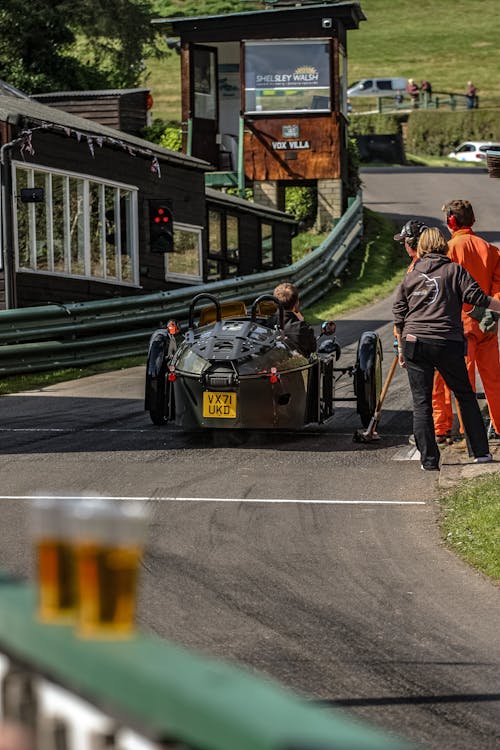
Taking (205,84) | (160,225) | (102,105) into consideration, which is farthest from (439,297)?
(205,84)

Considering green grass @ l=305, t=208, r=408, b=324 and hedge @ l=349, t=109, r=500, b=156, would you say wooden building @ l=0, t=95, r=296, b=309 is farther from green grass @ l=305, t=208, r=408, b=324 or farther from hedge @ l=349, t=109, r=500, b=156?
hedge @ l=349, t=109, r=500, b=156

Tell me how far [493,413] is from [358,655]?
6430mm

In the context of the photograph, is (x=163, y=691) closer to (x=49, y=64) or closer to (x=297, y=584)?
(x=297, y=584)

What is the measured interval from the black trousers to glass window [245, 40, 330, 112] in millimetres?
24662

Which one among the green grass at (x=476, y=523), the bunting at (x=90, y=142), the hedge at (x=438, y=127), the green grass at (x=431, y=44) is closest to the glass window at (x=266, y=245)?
the bunting at (x=90, y=142)

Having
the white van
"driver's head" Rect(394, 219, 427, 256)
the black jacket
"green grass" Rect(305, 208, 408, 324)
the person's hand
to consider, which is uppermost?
"driver's head" Rect(394, 219, 427, 256)

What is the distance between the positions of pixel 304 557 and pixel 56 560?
21.6ft

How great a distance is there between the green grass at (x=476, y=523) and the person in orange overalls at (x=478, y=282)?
58.4 inches

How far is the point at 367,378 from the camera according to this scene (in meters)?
13.9

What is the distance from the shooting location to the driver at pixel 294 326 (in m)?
13.7

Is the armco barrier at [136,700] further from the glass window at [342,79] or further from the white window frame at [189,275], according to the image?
the glass window at [342,79]

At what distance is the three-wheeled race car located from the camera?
43.1 feet

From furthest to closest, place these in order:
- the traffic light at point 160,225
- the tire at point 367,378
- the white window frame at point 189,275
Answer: the white window frame at point 189,275, the traffic light at point 160,225, the tire at point 367,378

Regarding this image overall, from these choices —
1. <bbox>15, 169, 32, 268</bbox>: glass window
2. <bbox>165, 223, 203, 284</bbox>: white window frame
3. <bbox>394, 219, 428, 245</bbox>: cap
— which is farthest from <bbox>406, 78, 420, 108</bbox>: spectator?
<bbox>394, 219, 428, 245</bbox>: cap
